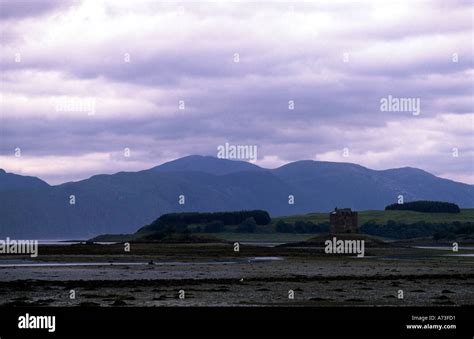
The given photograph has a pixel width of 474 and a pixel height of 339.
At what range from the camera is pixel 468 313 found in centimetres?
4397

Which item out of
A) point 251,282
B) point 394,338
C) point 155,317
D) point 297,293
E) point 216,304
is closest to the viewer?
point 394,338

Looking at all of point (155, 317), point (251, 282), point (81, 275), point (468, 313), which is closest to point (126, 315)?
point (155, 317)

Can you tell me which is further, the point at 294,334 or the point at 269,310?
the point at 269,310

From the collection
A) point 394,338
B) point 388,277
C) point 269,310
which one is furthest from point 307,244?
point 394,338

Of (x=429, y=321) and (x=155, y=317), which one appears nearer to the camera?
(x=429, y=321)

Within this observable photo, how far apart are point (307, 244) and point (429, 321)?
14919 cm

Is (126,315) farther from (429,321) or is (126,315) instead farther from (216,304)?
(429,321)

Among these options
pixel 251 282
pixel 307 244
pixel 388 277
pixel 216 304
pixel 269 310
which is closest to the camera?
pixel 269 310

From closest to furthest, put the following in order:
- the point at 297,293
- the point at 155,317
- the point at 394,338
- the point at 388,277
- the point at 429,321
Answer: the point at 394,338 → the point at 429,321 → the point at 155,317 → the point at 297,293 → the point at 388,277

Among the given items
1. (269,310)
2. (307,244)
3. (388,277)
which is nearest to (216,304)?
(269,310)

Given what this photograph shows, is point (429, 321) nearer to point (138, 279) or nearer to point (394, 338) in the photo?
point (394, 338)

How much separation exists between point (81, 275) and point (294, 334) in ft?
149

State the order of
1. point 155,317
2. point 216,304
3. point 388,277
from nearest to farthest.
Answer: point 155,317, point 216,304, point 388,277

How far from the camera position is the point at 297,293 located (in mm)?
58781
